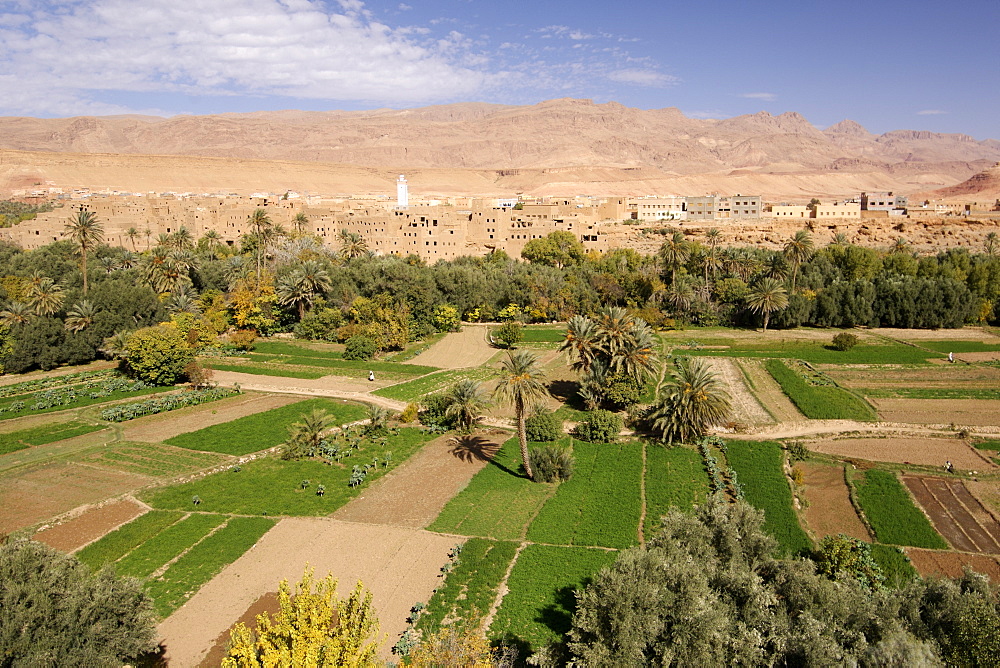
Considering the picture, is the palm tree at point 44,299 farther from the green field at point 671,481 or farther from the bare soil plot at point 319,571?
the green field at point 671,481

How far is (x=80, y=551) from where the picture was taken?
66.1 feet

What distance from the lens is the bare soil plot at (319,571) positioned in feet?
54.7

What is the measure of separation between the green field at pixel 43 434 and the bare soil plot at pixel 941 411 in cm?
3924

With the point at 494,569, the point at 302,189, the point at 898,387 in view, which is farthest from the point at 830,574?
the point at 302,189

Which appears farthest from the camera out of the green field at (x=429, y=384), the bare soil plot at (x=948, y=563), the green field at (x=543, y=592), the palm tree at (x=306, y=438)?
the green field at (x=429, y=384)

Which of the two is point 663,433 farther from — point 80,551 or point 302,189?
point 302,189

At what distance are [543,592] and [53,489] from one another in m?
19.8

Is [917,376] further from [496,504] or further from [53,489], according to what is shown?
[53,489]

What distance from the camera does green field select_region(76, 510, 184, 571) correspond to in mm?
19734

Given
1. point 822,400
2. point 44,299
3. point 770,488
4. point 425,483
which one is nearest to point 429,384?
point 425,483

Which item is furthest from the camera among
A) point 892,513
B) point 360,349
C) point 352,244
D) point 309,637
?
point 352,244

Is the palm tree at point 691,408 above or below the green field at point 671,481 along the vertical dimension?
above

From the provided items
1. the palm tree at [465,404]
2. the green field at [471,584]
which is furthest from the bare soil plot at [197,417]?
the green field at [471,584]

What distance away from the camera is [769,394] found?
3534 cm
